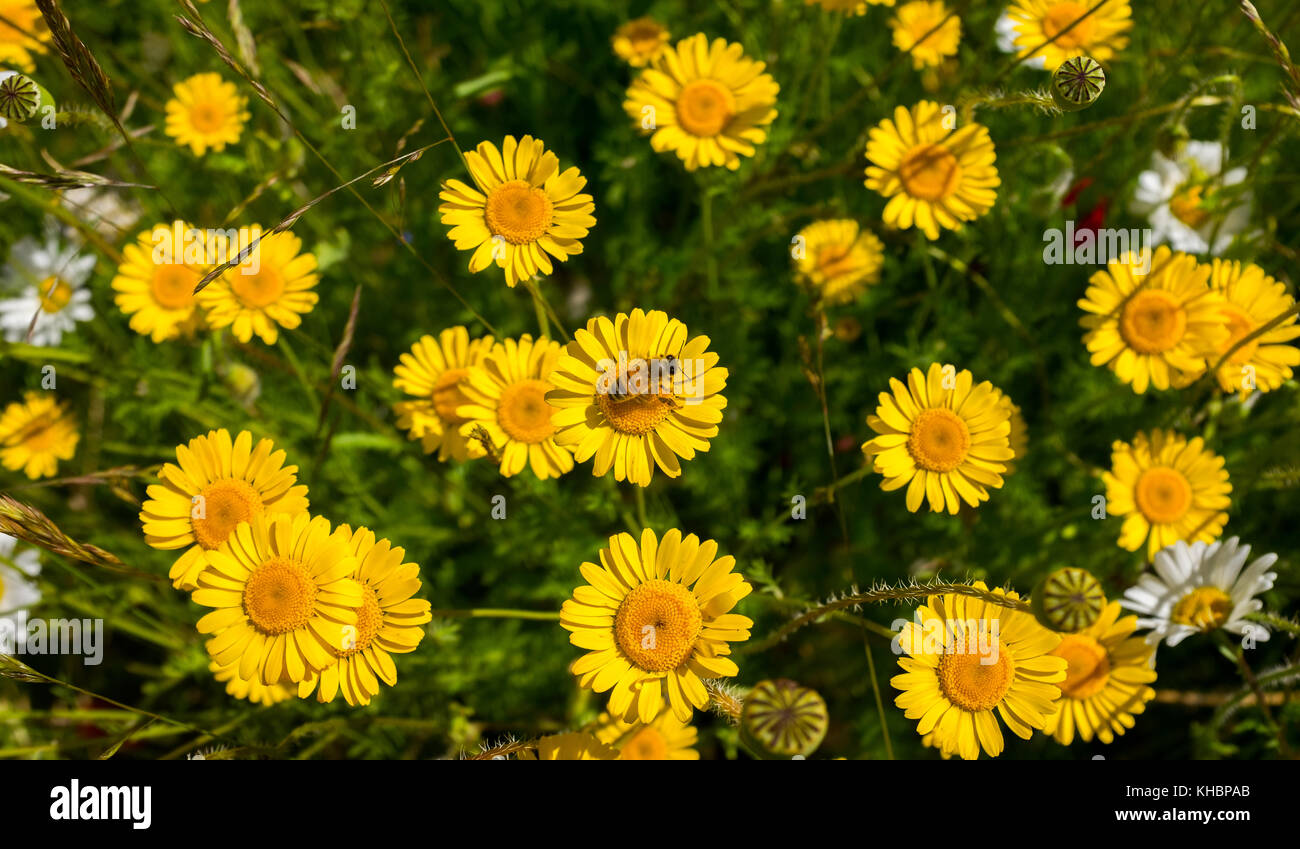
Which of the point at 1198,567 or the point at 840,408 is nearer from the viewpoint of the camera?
the point at 1198,567

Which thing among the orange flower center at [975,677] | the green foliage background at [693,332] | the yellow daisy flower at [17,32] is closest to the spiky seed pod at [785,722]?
the orange flower center at [975,677]

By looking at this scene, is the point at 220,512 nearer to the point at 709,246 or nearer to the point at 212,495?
the point at 212,495

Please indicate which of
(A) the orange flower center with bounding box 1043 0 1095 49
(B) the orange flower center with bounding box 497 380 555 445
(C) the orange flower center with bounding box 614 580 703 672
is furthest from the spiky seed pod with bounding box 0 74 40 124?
(A) the orange flower center with bounding box 1043 0 1095 49

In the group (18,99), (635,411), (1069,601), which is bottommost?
(1069,601)

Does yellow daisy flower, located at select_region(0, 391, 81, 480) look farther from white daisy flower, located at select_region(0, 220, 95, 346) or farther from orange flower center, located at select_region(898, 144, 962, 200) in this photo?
orange flower center, located at select_region(898, 144, 962, 200)

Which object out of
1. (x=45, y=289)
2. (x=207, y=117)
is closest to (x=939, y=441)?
(x=207, y=117)
